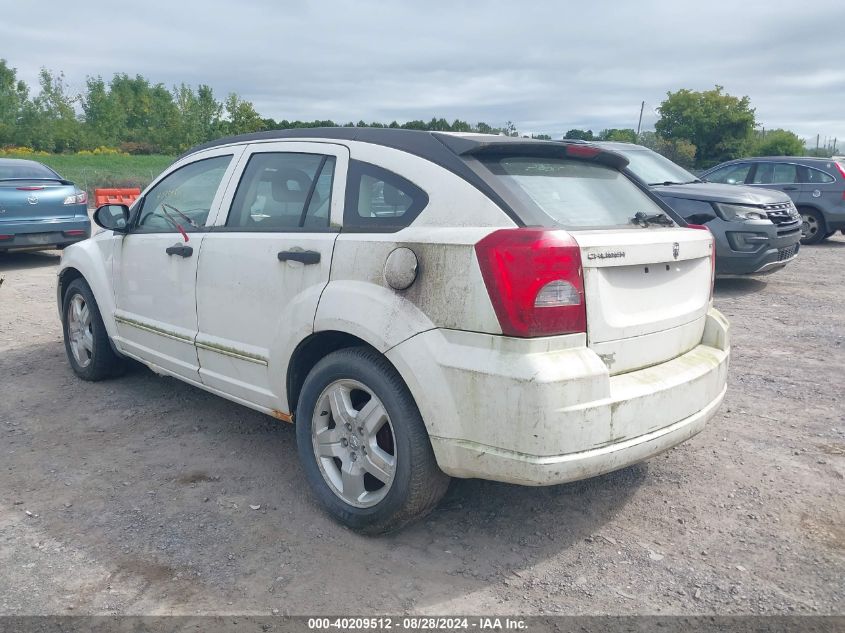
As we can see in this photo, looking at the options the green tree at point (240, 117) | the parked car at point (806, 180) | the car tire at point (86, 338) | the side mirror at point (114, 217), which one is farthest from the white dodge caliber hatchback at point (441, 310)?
the green tree at point (240, 117)

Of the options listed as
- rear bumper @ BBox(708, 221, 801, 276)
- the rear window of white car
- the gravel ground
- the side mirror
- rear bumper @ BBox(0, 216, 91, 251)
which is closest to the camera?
the gravel ground

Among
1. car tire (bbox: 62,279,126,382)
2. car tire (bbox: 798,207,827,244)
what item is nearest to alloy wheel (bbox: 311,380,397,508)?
car tire (bbox: 62,279,126,382)

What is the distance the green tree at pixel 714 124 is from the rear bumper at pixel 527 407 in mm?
53854

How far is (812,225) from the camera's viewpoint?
1382cm

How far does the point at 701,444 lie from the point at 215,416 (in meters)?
2.95

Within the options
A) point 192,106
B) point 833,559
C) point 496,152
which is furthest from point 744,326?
point 192,106

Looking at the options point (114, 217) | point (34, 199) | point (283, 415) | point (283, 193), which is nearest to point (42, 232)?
point (34, 199)

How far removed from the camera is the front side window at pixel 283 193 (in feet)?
11.1

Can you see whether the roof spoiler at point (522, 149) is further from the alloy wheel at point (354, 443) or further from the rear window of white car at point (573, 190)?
the alloy wheel at point (354, 443)

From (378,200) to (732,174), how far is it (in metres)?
12.3

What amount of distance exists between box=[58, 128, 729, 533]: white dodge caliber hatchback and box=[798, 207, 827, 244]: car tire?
38.7ft

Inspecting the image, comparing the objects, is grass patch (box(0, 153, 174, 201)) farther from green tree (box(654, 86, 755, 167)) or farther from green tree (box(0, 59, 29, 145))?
green tree (box(654, 86, 755, 167))

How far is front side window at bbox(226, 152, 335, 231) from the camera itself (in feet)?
11.1

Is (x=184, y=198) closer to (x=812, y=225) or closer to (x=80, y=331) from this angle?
(x=80, y=331)
